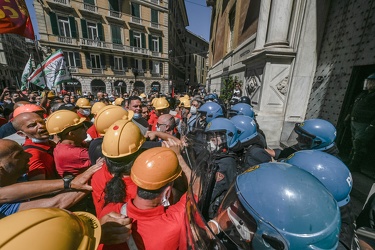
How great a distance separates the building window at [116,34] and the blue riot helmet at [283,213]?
28.1m

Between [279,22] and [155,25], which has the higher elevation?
[155,25]

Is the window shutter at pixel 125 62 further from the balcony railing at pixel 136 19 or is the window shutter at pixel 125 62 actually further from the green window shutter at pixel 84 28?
the balcony railing at pixel 136 19

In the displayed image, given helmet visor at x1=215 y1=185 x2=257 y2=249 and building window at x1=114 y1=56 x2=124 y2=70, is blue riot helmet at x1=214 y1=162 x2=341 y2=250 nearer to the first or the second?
helmet visor at x1=215 y1=185 x2=257 y2=249

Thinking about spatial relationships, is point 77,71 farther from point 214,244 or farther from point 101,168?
point 214,244

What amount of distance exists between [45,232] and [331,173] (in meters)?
1.97

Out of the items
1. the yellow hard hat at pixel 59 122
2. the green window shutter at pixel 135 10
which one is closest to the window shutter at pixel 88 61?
the green window shutter at pixel 135 10

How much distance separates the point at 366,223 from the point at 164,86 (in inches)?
1186

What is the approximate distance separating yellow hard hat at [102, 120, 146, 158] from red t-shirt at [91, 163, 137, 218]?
23 cm

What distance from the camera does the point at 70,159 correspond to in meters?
2.26

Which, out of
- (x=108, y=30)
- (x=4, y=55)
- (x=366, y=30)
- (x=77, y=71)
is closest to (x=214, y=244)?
(x=366, y=30)

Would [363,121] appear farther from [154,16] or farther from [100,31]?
[154,16]

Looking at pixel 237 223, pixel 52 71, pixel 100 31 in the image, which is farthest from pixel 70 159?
pixel 100 31

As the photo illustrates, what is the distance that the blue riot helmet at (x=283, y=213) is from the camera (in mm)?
876

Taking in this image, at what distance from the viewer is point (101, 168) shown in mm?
1873
